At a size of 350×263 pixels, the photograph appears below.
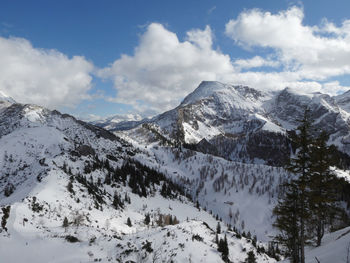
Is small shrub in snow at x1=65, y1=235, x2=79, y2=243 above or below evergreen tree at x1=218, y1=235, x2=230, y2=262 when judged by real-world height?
above

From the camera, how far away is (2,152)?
343 feet

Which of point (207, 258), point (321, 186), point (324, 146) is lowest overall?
point (207, 258)

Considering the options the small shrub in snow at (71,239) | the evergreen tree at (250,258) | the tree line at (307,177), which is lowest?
the evergreen tree at (250,258)

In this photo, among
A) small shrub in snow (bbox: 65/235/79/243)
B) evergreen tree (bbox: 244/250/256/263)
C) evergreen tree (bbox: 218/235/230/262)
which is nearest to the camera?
small shrub in snow (bbox: 65/235/79/243)

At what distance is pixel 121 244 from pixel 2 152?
119m

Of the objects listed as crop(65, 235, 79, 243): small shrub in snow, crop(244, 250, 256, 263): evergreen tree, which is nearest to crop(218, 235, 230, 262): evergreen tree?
crop(244, 250, 256, 263): evergreen tree

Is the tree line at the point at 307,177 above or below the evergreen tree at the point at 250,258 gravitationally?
above

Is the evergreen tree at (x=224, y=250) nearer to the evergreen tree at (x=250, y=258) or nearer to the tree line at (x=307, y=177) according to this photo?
the evergreen tree at (x=250, y=258)

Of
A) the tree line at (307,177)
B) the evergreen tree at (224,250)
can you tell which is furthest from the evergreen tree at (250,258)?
the tree line at (307,177)

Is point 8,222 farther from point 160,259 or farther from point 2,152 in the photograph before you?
point 2,152

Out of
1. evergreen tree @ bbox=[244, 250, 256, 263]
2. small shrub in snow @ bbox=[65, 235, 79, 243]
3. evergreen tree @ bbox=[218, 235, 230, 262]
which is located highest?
small shrub in snow @ bbox=[65, 235, 79, 243]

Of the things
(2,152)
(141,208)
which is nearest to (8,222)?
(141,208)

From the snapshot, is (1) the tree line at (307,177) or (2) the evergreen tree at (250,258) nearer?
(1) the tree line at (307,177)

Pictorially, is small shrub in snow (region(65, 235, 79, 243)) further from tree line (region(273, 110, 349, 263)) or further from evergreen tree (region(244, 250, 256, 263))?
evergreen tree (region(244, 250, 256, 263))
